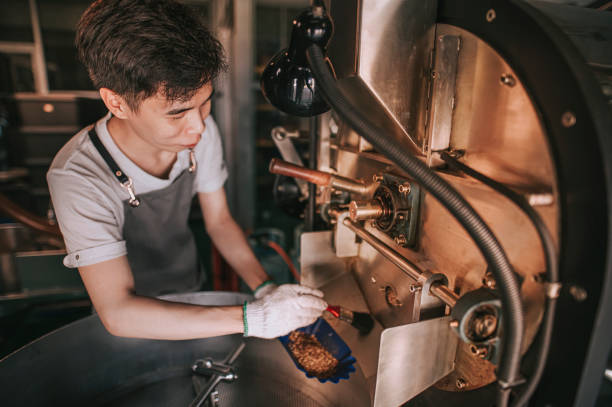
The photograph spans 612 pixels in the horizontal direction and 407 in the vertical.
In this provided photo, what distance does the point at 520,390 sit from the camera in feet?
1.69

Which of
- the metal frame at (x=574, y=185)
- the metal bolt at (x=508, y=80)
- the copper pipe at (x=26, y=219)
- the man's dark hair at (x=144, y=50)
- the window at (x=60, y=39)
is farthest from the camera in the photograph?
the window at (x=60, y=39)

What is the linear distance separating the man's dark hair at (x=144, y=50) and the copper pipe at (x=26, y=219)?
1.25 meters

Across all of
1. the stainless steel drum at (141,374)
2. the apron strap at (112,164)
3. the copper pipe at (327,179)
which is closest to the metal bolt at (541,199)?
the copper pipe at (327,179)

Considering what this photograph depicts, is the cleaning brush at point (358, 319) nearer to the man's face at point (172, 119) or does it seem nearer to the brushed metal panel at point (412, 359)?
the brushed metal panel at point (412, 359)

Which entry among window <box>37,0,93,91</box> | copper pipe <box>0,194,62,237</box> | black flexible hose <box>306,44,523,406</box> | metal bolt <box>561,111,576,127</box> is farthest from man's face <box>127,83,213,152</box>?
window <box>37,0,93,91</box>

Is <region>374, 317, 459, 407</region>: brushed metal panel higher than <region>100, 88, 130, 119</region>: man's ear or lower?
lower

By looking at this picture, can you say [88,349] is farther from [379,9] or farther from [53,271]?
[53,271]

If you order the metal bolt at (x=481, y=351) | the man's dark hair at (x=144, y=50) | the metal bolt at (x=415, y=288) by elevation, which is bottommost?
the metal bolt at (x=481, y=351)

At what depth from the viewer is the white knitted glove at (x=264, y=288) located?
1.16 metres

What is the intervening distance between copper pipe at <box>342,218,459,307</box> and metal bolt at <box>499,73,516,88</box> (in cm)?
35

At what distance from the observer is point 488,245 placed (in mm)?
463

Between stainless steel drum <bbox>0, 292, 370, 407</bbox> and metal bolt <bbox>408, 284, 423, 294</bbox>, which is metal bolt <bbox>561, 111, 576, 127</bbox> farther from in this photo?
stainless steel drum <bbox>0, 292, 370, 407</bbox>

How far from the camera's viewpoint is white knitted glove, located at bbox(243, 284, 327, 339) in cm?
90

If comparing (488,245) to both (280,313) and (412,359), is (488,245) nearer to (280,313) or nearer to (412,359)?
(412,359)
